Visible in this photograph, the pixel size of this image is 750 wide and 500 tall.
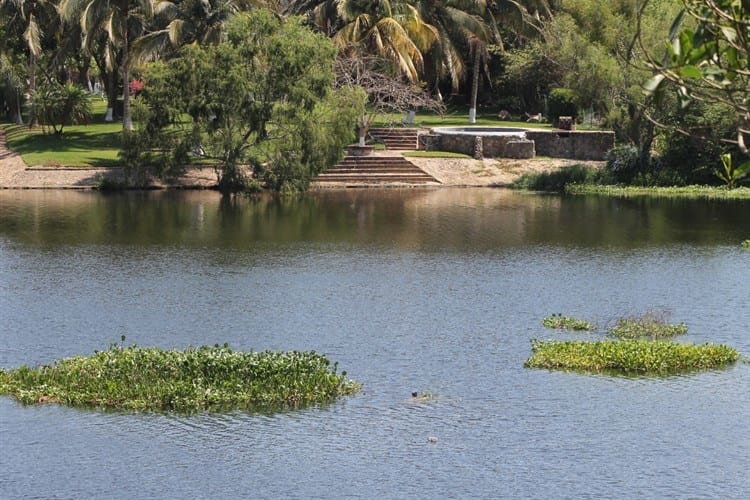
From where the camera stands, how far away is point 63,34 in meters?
73.5

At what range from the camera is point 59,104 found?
6956cm

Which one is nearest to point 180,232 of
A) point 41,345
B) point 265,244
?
point 265,244

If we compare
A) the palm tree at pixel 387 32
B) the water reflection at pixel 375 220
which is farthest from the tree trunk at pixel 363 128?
the water reflection at pixel 375 220

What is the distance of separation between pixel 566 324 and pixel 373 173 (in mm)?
34171

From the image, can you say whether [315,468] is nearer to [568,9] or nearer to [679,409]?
[679,409]

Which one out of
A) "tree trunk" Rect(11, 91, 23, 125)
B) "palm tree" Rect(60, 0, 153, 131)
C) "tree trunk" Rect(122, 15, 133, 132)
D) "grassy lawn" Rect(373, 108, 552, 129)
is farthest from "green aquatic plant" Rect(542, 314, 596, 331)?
"tree trunk" Rect(11, 91, 23, 125)

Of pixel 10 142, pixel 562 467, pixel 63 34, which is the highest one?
pixel 63 34

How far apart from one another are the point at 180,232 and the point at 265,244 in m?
4.18

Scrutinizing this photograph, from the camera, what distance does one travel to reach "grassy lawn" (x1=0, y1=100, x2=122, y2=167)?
6400cm

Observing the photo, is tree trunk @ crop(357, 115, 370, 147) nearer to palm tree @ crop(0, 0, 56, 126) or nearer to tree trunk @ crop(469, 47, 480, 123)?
tree trunk @ crop(469, 47, 480, 123)

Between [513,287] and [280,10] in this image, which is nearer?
[513,287]

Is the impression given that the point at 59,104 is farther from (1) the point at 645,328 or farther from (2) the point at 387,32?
(1) the point at 645,328

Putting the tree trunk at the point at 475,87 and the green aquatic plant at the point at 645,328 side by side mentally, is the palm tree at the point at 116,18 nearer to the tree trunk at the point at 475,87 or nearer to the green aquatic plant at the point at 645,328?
the tree trunk at the point at 475,87

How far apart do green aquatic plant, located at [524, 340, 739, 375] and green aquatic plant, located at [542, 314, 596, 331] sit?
2.67 metres
